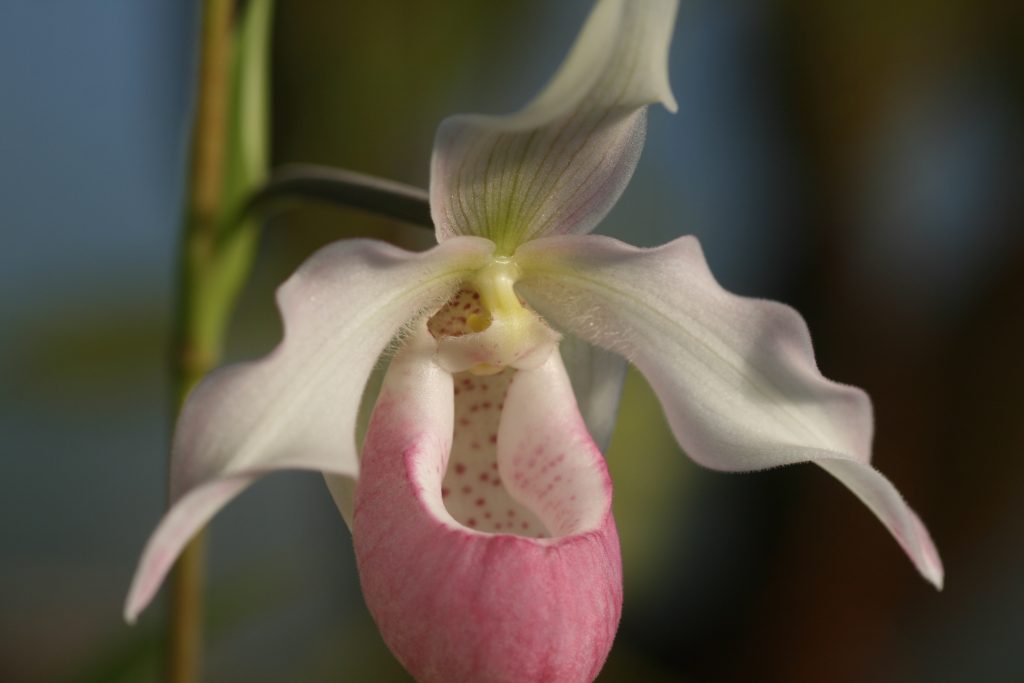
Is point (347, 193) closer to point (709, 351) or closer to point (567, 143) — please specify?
point (567, 143)

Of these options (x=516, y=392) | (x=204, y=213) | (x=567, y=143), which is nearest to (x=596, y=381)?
(x=516, y=392)

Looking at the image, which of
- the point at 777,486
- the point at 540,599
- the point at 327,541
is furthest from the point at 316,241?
the point at 540,599

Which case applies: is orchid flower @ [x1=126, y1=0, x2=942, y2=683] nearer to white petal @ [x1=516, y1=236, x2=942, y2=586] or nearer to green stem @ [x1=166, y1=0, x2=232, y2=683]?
white petal @ [x1=516, y1=236, x2=942, y2=586]

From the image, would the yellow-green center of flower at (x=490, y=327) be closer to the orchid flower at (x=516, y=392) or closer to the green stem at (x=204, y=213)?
the orchid flower at (x=516, y=392)

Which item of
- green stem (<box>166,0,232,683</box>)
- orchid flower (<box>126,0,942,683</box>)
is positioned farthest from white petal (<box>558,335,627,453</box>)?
green stem (<box>166,0,232,683</box>)

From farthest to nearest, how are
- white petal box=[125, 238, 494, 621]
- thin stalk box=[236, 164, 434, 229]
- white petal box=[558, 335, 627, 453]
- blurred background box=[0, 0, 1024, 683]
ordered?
blurred background box=[0, 0, 1024, 683], white petal box=[558, 335, 627, 453], thin stalk box=[236, 164, 434, 229], white petal box=[125, 238, 494, 621]

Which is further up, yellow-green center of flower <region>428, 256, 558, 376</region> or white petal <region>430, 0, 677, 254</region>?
white petal <region>430, 0, 677, 254</region>

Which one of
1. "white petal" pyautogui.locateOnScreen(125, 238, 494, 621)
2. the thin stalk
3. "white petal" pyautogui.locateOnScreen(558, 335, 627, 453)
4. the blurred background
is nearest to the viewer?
"white petal" pyautogui.locateOnScreen(125, 238, 494, 621)
